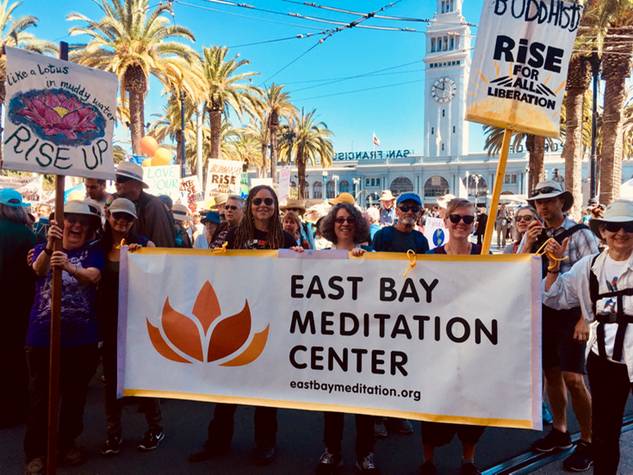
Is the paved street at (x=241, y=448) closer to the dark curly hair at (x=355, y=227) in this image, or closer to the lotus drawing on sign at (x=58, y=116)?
the dark curly hair at (x=355, y=227)

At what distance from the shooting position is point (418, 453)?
372cm

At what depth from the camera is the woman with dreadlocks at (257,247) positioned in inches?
141

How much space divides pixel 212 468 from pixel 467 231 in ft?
7.76

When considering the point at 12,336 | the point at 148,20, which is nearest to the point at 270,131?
the point at 148,20

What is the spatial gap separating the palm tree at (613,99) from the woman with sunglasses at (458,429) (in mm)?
14340

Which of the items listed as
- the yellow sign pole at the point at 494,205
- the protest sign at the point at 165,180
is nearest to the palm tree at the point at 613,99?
the protest sign at the point at 165,180

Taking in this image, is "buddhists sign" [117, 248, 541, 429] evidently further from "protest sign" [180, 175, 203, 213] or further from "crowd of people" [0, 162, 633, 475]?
"protest sign" [180, 175, 203, 213]

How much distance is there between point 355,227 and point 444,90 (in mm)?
108086

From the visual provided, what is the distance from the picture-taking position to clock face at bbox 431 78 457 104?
104 m

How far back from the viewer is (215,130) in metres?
24.0

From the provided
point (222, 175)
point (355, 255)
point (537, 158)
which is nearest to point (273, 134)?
point (537, 158)

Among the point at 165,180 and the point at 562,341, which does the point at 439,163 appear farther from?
the point at 562,341

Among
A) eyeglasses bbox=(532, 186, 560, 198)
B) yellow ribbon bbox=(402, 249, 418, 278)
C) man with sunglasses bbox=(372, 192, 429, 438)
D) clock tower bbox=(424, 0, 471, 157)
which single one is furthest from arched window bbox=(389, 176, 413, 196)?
yellow ribbon bbox=(402, 249, 418, 278)

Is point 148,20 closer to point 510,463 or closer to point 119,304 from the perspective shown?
point 119,304
